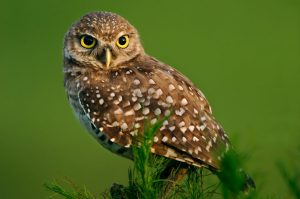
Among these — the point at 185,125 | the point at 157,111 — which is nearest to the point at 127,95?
the point at 157,111

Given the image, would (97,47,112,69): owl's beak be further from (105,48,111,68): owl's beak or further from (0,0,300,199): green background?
(0,0,300,199): green background

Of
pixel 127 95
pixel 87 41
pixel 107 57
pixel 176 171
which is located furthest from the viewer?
pixel 87 41

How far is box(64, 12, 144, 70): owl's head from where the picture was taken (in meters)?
6.39

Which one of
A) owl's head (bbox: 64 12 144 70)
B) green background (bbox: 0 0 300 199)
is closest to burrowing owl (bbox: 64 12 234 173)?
owl's head (bbox: 64 12 144 70)

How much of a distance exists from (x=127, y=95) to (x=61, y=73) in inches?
478

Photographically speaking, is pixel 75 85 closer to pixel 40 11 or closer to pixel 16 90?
pixel 16 90

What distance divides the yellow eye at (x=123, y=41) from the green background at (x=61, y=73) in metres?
5.47

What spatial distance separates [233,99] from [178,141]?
1096 centimetres

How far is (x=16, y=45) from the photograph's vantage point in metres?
19.8

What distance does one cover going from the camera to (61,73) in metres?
17.7

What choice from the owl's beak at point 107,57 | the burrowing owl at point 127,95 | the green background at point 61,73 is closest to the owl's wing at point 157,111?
the burrowing owl at point 127,95

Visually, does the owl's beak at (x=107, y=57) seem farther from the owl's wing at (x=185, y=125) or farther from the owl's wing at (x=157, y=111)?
the owl's wing at (x=185, y=125)

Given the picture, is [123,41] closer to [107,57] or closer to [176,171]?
[107,57]

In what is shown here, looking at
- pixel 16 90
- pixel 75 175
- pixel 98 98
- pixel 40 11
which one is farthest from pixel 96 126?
pixel 40 11
